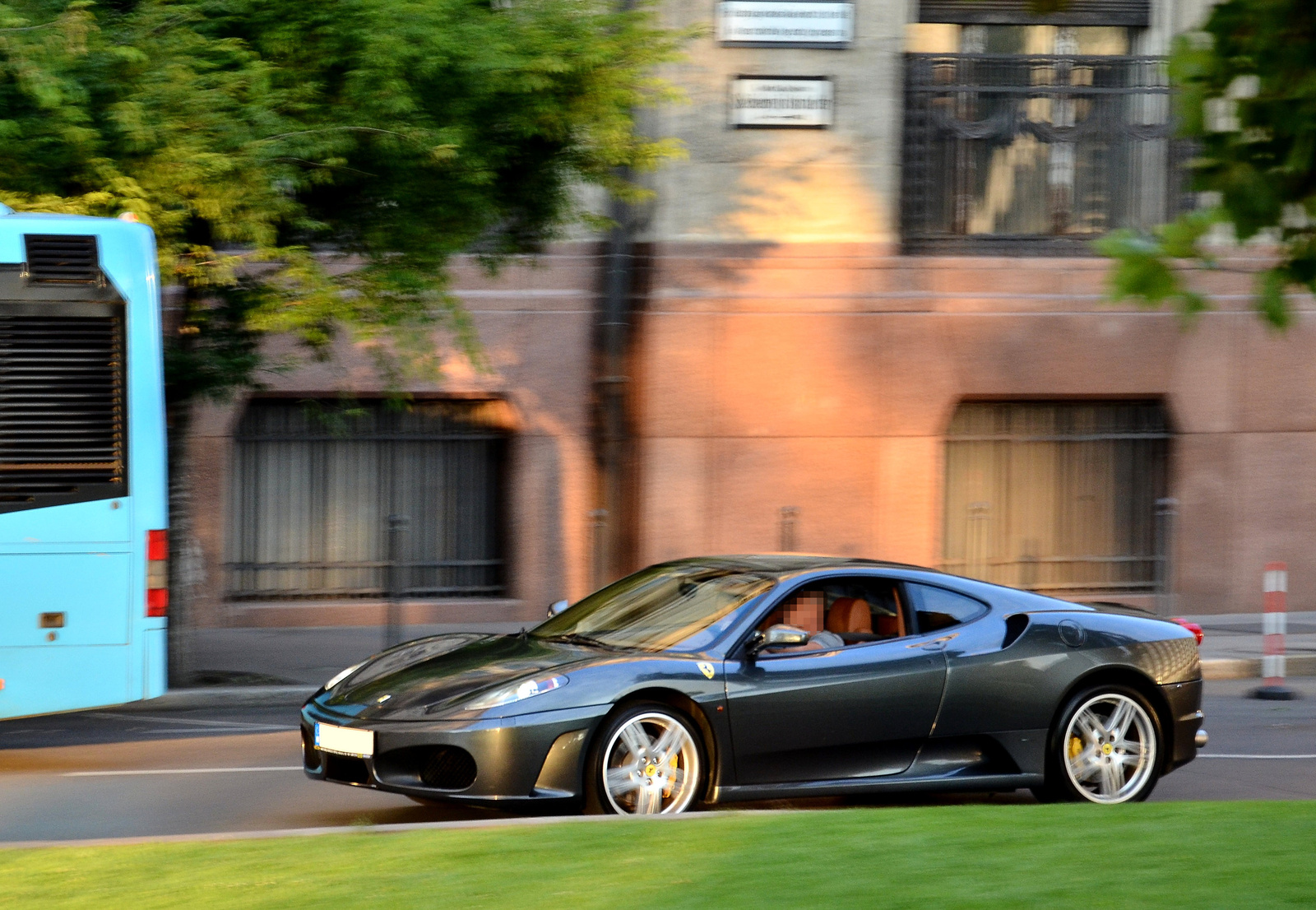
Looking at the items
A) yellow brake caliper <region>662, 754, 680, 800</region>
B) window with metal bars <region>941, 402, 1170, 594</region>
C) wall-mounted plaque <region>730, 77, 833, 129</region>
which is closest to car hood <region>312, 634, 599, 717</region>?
yellow brake caliper <region>662, 754, 680, 800</region>

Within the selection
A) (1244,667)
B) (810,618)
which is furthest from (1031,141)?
(810,618)

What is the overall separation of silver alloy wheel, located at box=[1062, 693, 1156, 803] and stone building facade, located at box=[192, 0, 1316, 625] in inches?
348

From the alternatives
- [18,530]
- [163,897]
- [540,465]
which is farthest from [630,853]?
[540,465]

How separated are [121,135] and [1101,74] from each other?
11.2 metres

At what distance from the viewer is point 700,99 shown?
54.3 ft

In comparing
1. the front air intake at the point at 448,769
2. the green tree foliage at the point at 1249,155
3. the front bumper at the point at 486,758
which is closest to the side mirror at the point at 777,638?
the front bumper at the point at 486,758

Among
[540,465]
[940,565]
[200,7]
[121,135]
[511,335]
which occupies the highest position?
[200,7]

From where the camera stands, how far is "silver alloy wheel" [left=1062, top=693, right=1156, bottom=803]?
789 cm

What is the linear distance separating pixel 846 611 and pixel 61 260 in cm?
467

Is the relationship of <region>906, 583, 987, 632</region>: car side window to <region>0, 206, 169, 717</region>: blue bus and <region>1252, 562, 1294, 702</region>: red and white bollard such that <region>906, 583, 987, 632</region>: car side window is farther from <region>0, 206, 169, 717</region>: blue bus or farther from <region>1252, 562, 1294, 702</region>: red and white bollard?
<region>1252, 562, 1294, 702</region>: red and white bollard

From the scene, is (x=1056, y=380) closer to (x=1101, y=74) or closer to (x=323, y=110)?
(x=1101, y=74)

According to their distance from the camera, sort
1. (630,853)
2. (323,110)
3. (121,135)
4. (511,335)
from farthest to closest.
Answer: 1. (511,335)
2. (323,110)
3. (121,135)
4. (630,853)

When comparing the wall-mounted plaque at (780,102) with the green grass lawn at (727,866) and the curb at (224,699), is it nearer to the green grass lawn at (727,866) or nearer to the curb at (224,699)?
the curb at (224,699)

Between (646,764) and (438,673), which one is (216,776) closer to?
(438,673)
